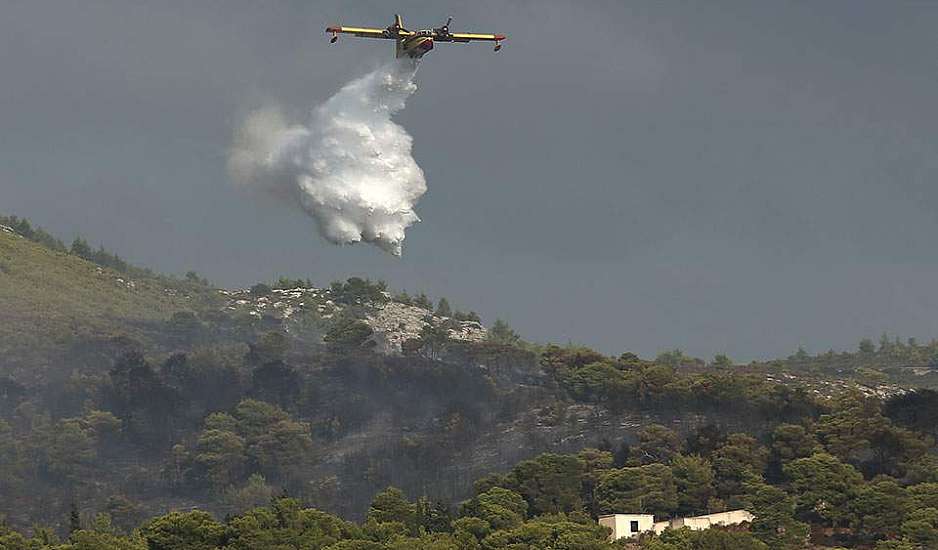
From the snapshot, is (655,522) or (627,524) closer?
(627,524)

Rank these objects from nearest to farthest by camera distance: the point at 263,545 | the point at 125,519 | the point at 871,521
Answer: the point at 263,545 → the point at 871,521 → the point at 125,519

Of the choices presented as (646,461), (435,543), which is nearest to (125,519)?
(646,461)

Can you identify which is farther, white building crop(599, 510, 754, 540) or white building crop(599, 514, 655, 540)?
white building crop(599, 510, 754, 540)

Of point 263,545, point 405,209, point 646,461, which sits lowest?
point 263,545

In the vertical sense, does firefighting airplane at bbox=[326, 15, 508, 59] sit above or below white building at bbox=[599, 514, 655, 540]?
above

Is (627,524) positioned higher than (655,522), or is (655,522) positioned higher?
(655,522)

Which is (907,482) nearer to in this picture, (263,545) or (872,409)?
(872,409)

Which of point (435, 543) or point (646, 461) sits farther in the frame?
point (646, 461)

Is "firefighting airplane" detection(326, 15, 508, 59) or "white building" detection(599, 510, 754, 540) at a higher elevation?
"firefighting airplane" detection(326, 15, 508, 59)

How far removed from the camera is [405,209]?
14775cm

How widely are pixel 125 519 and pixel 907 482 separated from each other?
8249 cm

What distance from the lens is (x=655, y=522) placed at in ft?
527

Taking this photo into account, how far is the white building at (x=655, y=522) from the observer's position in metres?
156

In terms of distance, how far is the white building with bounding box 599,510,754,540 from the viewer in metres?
156
